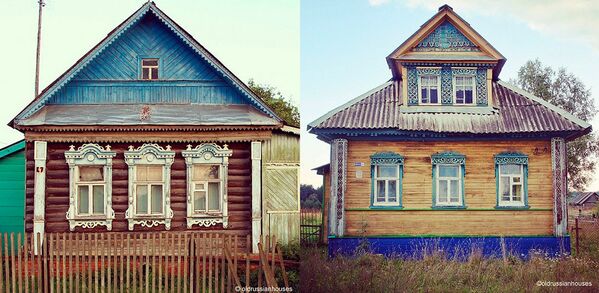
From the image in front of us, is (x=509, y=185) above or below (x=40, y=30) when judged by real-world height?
below

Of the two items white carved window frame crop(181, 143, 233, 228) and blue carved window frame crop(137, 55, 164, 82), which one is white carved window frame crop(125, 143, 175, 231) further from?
blue carved window frame crop(137, 55, 164, 82)

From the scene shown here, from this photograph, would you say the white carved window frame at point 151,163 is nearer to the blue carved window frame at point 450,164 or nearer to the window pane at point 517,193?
the blue carved window frame at point 450,164

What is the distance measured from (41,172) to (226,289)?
8.51 ft

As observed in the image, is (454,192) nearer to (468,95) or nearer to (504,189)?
(504,189)

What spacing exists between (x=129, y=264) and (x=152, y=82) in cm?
224

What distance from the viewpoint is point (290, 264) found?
733 centimetres

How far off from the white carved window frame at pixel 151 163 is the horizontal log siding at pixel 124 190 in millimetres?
59

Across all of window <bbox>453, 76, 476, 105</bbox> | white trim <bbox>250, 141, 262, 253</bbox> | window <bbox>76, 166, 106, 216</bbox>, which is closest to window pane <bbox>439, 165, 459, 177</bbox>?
window <bbox>453, 76, 476, 105</bbox>

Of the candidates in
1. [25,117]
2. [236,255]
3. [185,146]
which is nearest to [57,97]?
[25,117]

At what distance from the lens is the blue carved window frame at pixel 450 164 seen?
673 centimetres

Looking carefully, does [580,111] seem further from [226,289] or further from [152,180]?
[152,180]

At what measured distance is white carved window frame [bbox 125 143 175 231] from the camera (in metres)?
7.87

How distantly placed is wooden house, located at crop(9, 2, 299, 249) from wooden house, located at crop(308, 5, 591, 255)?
1.26 m

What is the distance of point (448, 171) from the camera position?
6793mm
